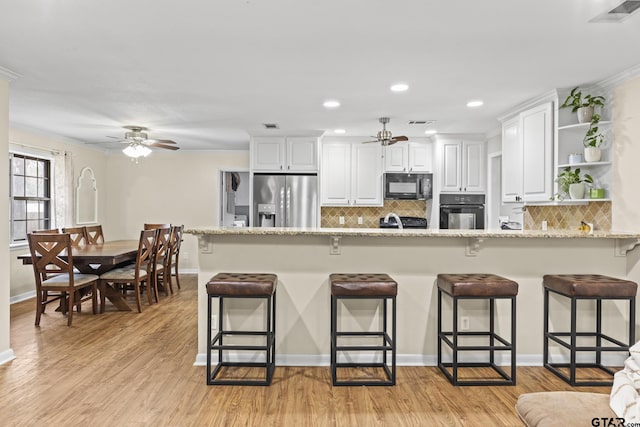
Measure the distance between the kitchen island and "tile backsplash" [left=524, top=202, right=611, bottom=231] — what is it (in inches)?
18.9

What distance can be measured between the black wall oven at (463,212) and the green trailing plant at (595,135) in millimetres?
2434

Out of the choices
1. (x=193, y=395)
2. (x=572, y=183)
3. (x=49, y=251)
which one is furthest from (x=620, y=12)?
(x=49, y=251)

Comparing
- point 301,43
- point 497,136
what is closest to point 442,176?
point 497,136

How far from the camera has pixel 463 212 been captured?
5.99m

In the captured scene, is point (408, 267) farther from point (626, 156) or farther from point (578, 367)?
point (626, 156)

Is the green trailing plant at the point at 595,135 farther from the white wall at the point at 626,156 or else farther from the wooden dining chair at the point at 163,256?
the wooden dining chair at the point at 163,256

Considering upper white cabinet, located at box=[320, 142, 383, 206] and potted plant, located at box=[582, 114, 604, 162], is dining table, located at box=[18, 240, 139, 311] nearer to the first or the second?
upper white cabinet, located at box=[320, 142, 383, 206]

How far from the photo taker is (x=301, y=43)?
2.70 meters

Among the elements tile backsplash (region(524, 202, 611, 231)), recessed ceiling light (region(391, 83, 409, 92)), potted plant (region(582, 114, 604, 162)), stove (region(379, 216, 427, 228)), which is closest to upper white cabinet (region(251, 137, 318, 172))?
stove (region(379, 216, 427, 228))

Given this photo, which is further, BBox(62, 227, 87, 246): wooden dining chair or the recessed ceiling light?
BBox(62, 227, 87, 246): wooden dining chair

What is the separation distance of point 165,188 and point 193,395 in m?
5.45

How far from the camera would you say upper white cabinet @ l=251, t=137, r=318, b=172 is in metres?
5.90

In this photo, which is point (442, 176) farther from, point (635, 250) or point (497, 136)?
point (635, 250)

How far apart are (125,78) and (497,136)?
4.58 m
